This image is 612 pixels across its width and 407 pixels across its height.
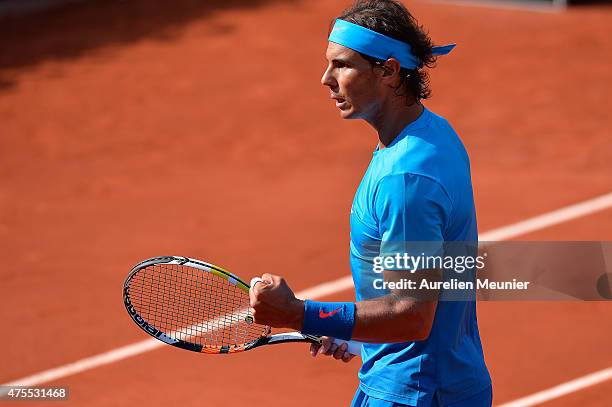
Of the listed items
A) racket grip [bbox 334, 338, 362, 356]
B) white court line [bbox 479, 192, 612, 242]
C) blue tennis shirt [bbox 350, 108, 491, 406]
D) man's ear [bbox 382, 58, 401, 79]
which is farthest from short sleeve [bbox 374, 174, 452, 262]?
white court line [bbox 479, 192, 612, 242]

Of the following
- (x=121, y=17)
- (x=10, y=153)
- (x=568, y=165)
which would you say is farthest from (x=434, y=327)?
(x=121, y=17)

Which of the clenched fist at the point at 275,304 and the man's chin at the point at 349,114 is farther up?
the man's chin at the point at 349,114

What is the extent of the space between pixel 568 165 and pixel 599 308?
2.91 meters

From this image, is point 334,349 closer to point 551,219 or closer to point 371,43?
point 371,43

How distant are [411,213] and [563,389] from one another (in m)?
3.67

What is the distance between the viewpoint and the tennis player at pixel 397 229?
3.54 m

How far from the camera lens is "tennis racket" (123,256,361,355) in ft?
15.0

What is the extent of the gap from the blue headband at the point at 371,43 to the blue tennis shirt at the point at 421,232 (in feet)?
0.79

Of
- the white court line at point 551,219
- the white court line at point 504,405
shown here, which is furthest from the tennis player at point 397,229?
the white court line at point 551,219

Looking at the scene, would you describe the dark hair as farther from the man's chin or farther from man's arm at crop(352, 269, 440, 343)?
man's arm at crop(352, 269, 440, 343)

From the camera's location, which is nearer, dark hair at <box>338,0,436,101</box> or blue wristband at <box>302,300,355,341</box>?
blue wristband at <box>302,300,355,341</box>

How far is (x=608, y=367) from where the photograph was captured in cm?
694

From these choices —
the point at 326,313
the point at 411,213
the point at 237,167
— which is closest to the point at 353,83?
the point at 411,213

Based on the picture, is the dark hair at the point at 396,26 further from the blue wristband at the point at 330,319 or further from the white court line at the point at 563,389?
the white court line at the point at 563,389
